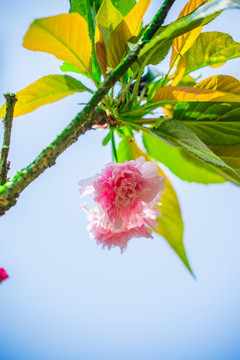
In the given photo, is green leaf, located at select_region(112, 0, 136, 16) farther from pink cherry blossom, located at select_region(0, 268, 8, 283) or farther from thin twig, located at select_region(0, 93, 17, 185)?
pink cherry blossom, located at select_region(0, 268, 8, 283)

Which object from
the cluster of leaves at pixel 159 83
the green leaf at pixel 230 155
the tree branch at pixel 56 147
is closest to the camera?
the tree branch at pixel 56 147

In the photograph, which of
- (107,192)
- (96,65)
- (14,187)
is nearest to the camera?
(14,187)

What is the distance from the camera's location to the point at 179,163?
25.6 inches

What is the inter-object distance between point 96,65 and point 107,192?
257 mm

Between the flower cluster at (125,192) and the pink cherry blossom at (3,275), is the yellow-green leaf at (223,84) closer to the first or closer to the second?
the flower cluster at (125,192)

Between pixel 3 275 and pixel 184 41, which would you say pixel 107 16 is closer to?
pixel 184 41

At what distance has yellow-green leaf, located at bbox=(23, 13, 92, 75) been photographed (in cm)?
38

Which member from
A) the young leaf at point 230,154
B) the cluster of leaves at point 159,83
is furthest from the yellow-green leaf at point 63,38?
the young leaf at point 230,154

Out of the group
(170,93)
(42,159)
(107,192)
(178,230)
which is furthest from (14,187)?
(178,230)

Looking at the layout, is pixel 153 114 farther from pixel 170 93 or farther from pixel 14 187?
pixel 14 187

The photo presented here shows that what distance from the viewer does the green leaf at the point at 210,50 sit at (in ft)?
1.70

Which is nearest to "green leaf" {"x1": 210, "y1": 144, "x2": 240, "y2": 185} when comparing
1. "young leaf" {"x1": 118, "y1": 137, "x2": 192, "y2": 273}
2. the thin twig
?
"young leaf" {"x1": 118, "y1": 137, "x2": 192, "y2": 273}

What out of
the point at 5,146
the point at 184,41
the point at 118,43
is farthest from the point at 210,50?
the point at 5,146

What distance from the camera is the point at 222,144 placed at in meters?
0.54
